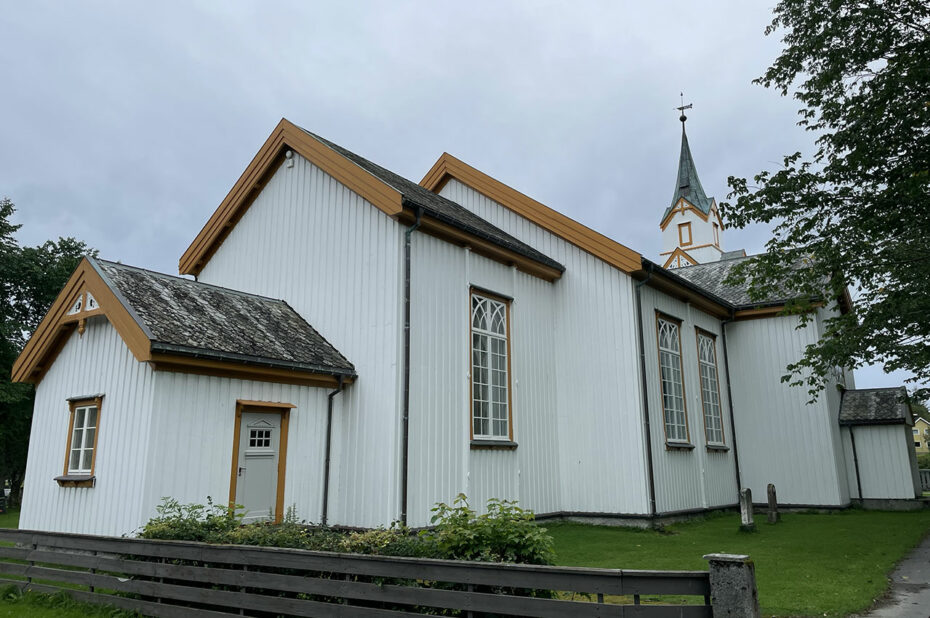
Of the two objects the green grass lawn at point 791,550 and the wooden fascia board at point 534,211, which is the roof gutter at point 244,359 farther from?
the wooden fascia board at point 534,211

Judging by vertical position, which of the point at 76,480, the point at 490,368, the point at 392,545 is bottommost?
the point at 392,545

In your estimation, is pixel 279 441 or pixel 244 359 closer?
pixel 244 359

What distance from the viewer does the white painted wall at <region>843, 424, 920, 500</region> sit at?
1770 cm

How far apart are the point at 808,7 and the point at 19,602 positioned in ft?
47.5

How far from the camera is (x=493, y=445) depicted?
503 inches

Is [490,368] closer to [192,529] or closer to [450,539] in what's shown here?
[192,529]

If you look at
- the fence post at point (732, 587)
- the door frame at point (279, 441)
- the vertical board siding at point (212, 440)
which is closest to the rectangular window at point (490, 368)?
the vertical board siding at point (212, 440)

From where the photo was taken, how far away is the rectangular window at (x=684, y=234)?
1976 inches

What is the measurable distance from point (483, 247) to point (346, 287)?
287 cm

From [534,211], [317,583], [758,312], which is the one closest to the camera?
[317,583]

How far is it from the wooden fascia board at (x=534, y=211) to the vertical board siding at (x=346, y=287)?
4.88 m

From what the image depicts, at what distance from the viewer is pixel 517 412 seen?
44.9ft

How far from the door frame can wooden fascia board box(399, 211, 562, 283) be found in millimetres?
3837

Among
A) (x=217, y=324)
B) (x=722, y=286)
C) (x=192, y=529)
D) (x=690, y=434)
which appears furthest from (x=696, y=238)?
(x=192, y=529)
